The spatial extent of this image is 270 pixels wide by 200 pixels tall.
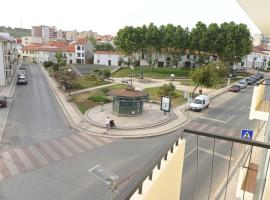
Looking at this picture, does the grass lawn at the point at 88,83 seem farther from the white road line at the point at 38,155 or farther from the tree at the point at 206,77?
the white road line at the point at 38,155

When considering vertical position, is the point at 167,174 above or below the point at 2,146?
above

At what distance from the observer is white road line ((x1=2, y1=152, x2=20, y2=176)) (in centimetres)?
1346

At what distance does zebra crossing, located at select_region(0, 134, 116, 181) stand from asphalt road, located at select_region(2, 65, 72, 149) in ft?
3.63

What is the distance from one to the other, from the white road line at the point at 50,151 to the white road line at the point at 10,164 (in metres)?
2.22

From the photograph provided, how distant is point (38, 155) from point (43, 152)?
19.6 inches

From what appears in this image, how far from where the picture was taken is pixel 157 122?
2261 cm

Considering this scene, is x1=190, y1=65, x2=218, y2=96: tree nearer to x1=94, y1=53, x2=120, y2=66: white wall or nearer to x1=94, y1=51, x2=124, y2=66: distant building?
x1=94, y1=51, x2=124, y2=66: distant building

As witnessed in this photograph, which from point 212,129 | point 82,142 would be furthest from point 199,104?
point 82,142

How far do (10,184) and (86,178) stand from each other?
12.3 ft

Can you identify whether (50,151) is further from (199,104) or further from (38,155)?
(199,104)

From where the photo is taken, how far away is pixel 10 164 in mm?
14180

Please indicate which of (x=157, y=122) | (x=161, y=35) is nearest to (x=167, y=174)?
(x=157, y=122)

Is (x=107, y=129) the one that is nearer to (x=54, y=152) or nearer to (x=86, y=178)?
(x=54, y=152)

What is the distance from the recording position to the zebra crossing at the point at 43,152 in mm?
13914
